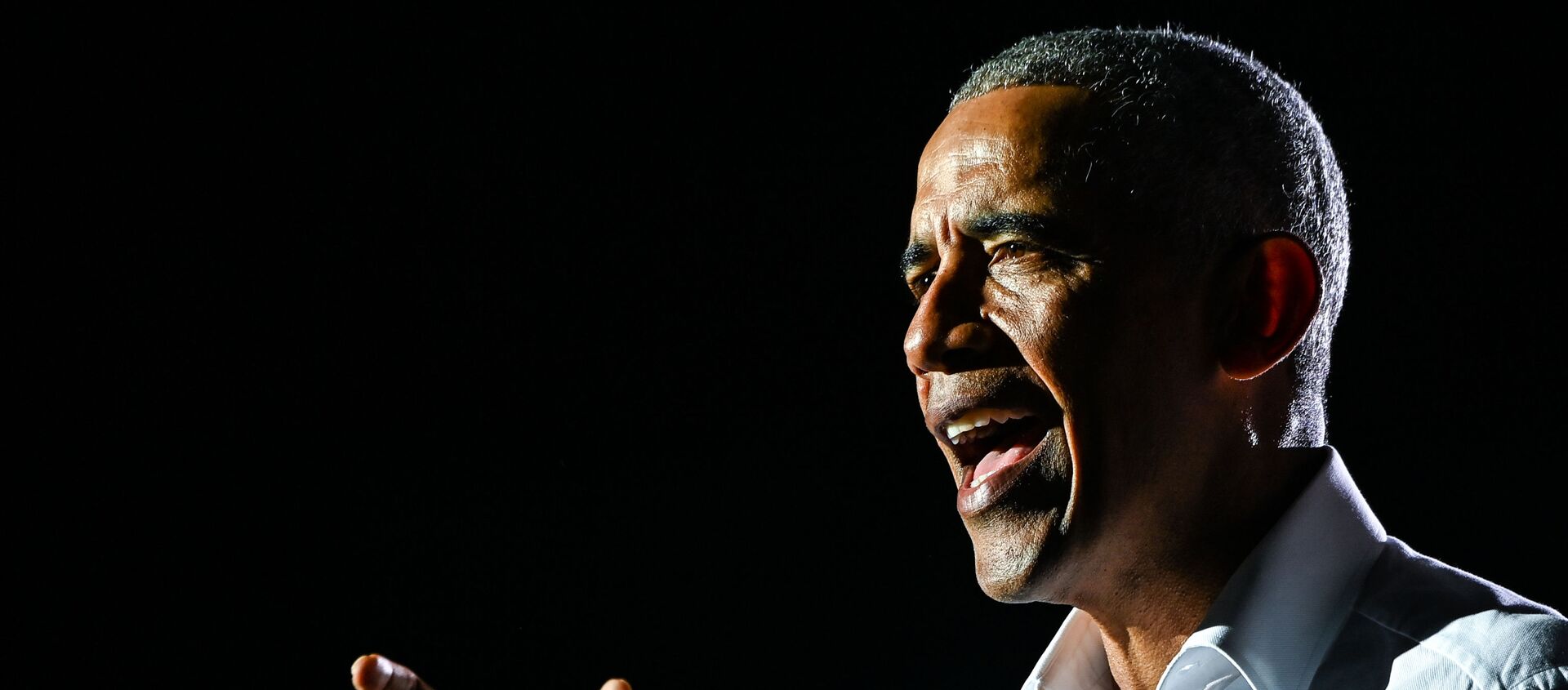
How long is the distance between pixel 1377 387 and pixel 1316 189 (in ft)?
3.46

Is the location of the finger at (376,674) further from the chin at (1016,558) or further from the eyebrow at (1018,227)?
the eyebrow at (1018,227)

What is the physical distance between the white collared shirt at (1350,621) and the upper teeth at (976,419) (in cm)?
32

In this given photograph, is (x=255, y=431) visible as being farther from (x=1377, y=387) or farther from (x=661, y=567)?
(x=1377, y=387)

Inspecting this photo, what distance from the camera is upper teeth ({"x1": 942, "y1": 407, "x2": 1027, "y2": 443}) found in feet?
4.59

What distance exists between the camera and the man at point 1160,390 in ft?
4.38

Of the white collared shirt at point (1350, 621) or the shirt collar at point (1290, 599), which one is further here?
the shirt collar at point (1290, 599)

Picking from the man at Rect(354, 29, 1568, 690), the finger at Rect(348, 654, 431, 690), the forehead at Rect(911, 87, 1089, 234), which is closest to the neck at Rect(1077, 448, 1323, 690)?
the man at Rect(354, 29, 1568, 690)

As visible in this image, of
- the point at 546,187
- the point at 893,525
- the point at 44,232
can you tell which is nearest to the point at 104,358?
the point at 44,232

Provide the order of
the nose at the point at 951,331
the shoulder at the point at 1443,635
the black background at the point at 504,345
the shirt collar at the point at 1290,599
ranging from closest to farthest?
the shoulder at the point at 1443,635
the shirt collar at the point at 1290,599
the nose at the point at 951,331
the black background at the point at 504,345

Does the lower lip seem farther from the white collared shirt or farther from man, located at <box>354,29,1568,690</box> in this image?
the white collared shirt

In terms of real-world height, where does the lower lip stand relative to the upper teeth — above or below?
below

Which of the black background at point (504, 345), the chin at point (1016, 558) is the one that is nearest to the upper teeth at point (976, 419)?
the chin at point (1016, 558)

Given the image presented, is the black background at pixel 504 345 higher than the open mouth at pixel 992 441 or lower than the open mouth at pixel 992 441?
higher

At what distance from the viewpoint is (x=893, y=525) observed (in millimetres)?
2754
